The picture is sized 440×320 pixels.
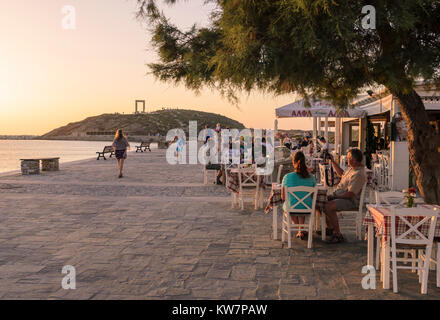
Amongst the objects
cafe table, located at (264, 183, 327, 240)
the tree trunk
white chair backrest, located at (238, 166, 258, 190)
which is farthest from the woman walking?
the tree trunk

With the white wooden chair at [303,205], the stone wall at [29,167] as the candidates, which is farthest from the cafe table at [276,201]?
the stone wall at [29,167]

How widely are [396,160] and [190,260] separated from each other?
7.40 meters

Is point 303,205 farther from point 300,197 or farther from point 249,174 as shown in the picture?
point 249,174

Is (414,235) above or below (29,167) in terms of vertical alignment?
below

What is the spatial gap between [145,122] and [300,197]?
168365 mm

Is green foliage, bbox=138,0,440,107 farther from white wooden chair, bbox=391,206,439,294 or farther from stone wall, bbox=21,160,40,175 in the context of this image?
stone wall, bbox=21,160,40,175

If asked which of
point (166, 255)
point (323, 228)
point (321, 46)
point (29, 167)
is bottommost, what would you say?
point (166, 255)

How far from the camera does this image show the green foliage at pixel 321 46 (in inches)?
128

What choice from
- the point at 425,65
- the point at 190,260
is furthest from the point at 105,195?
the point at 425,65

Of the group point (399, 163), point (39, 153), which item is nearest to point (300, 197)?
point (399, 163)

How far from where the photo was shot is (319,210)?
550cm

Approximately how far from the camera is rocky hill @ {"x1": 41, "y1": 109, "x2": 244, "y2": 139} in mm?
164625

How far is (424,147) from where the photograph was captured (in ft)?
15.2
